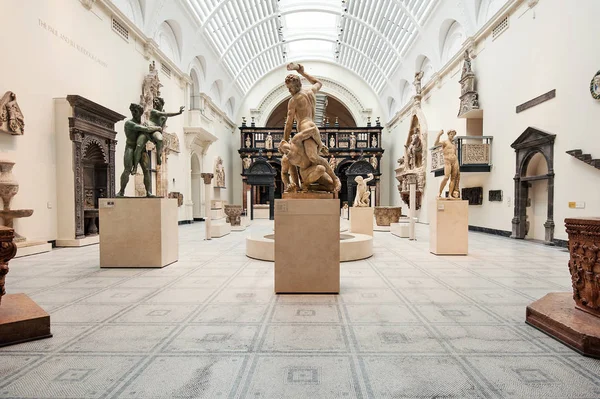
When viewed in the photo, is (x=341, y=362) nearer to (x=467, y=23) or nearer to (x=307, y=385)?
(x=307, y=385)

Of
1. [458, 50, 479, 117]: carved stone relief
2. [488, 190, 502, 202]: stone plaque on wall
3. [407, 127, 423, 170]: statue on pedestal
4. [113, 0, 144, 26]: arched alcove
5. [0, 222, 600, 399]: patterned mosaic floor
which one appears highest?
[113, 0, 144, 26]: arched alcove

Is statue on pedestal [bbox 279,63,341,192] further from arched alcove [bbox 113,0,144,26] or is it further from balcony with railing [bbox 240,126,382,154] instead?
balcony with railing [bbox 240,126,382,154]

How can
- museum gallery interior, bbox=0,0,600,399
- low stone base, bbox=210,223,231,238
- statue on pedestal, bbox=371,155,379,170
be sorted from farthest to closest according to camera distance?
statue on pedestal, bbox=371,155,379,170 < low stone base, bbox=210,223,231,238 < museum gallery interior, bbox=0,0,600,399

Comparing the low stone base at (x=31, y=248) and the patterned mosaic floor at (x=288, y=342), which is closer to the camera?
the patterned mosaic floor at (x=288, y=342)

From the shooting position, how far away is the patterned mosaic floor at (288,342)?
2.29 m

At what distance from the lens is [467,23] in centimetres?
1407

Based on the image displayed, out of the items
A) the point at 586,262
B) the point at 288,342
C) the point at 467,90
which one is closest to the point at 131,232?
the point at 288,342

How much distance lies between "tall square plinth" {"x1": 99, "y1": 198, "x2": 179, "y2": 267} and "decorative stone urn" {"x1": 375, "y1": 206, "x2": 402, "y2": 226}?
11.1 m

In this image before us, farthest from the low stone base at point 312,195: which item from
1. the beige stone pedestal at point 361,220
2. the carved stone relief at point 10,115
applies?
the carved stone relief at point 10,115

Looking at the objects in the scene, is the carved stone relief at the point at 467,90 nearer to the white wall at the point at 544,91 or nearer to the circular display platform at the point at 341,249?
the white wall at the point at 544,91

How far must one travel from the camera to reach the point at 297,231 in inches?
182

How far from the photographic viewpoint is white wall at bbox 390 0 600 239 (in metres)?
8.32

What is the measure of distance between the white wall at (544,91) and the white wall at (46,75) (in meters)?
14.5

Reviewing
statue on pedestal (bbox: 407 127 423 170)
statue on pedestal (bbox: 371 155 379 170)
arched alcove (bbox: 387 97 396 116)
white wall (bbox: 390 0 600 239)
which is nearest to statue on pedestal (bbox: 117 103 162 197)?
white wall (bbox: 390 0 600 239)
